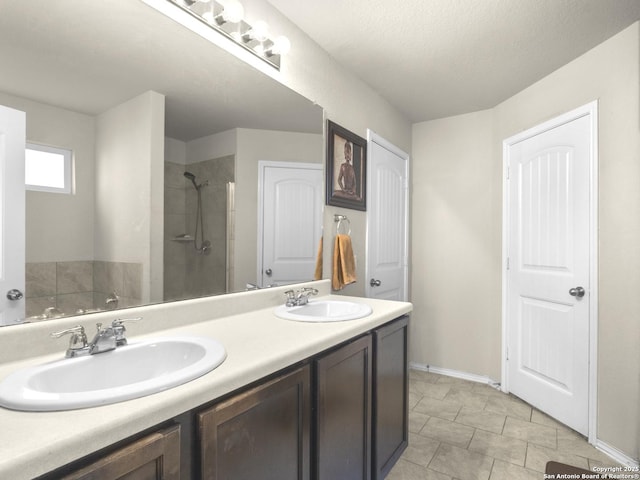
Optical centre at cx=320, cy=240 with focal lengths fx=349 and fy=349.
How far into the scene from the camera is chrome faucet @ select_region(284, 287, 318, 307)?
1.77 m

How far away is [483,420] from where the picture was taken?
7.77ft

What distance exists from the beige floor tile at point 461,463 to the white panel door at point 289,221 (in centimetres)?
124

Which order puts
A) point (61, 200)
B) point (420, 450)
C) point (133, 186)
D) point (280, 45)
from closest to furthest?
1. point (61, 200)
2. point (133, 186)
3. point (280, 45)
4. point (420, 450)

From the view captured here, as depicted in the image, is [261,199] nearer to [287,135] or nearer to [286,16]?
[287,135]

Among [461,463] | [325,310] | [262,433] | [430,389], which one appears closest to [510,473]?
[461,463]

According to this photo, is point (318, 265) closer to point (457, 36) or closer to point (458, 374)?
point (457, 36)

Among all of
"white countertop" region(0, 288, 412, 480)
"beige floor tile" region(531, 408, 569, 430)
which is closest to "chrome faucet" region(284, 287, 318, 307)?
"white countertop" region(0, 288, 412, 480)

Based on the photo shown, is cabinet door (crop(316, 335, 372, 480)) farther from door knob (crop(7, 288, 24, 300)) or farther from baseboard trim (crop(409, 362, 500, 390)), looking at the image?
baseboard trim (crop(409, 362, 500, 390))

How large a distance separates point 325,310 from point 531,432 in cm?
159

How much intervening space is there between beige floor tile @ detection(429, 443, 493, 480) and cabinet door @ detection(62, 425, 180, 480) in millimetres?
1638

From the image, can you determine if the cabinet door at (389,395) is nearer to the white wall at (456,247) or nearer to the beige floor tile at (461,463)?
the beige floor tile at (461,463)

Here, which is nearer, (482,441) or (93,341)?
(93,341)

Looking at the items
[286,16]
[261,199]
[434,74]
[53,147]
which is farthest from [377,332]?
[434,74]

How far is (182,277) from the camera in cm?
138
